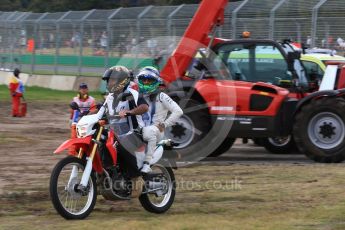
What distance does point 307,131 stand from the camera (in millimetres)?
14062

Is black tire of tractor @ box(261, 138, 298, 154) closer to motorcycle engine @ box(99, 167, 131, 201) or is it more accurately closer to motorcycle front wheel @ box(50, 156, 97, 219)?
motorcycle engine @ box(99, 167, 131, 201)

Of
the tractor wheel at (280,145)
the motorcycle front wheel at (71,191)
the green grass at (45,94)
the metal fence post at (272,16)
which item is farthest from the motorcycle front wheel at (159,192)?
the green grass at (45,94)

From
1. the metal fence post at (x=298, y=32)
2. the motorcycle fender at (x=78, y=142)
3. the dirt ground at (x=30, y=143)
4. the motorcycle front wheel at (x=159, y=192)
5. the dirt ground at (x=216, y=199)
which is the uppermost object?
the metal fence post at (x=298, y=32)

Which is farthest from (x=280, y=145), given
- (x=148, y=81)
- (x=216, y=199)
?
(x=148, y=81)

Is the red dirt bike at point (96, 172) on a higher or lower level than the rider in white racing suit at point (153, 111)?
lower

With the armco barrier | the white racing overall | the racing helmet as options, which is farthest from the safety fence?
the racing helmet

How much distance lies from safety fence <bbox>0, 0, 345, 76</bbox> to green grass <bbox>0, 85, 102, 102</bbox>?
1246 millimetres

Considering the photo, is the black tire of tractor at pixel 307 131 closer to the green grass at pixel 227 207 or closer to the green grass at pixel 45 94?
the green grass at pixel 227 207

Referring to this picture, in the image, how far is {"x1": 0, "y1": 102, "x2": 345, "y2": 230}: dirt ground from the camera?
8852mm

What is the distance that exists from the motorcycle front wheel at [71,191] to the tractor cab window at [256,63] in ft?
20.0

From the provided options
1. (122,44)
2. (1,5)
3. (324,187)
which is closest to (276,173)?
(324,187)

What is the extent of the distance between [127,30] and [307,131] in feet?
66.7

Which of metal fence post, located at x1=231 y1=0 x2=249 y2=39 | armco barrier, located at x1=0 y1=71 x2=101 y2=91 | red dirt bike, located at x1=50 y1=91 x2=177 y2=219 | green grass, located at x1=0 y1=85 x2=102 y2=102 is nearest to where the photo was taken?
red dirt bike, located at x1=50 y1=91 x2=177 y2=219

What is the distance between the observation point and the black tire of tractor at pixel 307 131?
45.6 feet
